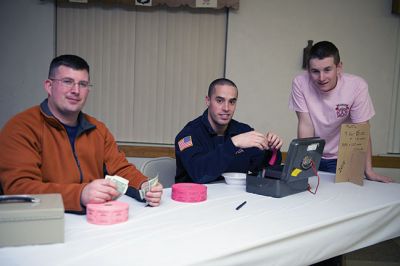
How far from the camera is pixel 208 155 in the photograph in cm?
206

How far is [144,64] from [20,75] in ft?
4.34

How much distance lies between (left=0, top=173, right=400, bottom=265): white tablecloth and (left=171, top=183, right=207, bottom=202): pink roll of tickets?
32 mm

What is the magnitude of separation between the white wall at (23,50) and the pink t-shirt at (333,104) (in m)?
2.79

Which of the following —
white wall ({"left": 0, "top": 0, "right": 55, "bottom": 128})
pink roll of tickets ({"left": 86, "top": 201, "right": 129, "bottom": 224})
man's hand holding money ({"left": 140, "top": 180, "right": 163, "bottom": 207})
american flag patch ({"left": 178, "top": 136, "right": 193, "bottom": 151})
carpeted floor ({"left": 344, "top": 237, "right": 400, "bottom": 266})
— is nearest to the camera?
pink roll of tickets ({"left": 86, "top": 201, "right": 129, "bottom": 224})

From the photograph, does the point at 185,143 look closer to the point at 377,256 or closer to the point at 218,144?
the point at 218,144

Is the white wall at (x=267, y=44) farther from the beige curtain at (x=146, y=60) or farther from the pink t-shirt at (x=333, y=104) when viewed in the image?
the pink t-shirt at (x=333, y=104)

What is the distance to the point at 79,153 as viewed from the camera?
1798mm

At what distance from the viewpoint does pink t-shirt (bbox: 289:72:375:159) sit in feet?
8.29

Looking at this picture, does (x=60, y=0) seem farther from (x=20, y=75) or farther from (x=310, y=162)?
(x=310, y=162)

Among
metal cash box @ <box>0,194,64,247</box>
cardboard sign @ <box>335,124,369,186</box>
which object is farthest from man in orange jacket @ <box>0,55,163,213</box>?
cardboard sign @ <box>335,124,369,186</box>

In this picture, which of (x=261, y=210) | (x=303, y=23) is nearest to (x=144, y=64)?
(x=303, y=23)

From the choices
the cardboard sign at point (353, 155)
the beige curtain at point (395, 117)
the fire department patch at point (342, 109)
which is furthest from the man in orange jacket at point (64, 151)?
the beige curtain at point (395, 117)

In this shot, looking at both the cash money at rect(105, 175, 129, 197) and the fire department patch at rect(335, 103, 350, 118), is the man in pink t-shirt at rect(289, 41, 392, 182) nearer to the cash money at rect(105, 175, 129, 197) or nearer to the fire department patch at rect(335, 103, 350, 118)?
the fire department patch at rect(335, 103, 350, 118)

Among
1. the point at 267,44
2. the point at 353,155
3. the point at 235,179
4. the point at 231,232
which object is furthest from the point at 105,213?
the point at 267,44
